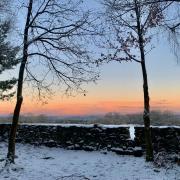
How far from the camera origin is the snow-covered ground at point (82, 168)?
14047 millimetres

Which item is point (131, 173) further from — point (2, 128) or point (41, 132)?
point (2, 128)

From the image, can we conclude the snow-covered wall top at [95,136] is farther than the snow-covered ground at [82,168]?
Yes

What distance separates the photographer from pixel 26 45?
15680 millimetres

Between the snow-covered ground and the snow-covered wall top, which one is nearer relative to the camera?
the snow-covered ground

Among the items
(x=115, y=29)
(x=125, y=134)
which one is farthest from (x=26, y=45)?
(x=125, y=134)

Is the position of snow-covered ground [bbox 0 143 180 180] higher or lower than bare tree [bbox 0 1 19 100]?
lower

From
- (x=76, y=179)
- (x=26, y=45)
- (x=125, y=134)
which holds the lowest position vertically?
(x=76, y=179)

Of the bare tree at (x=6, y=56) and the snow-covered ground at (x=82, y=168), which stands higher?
the bare tree at (x=6, y=56)

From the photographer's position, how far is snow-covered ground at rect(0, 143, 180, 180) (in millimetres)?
14047

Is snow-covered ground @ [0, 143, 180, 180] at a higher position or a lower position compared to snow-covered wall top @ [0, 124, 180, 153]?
lower

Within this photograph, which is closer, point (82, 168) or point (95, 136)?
point (82, 168)

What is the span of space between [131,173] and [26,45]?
6.14 m

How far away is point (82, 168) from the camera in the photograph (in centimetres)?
1584

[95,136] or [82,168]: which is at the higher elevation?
[95,136]
